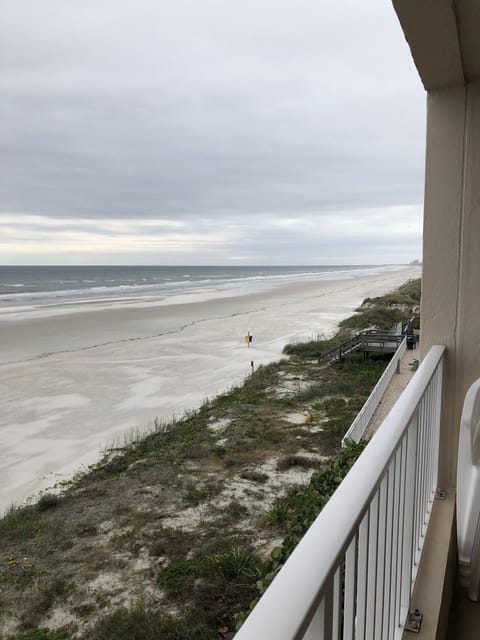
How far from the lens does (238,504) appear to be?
26.6ft

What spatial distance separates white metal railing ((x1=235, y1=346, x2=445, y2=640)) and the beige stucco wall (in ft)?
1.95

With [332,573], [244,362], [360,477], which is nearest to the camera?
[332,573]

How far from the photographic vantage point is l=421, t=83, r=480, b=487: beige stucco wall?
112 inches

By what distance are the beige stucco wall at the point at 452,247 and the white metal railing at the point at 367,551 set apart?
1.95 feet

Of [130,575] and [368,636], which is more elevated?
[368,636]

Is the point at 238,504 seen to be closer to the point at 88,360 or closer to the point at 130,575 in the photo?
the point at 130,575

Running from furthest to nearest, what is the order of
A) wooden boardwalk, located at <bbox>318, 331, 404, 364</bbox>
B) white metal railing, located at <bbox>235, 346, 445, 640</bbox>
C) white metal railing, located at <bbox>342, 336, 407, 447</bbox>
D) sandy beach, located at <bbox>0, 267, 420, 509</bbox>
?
wooden boardwalk, located at <bbox>318, 331, 404, 364</bbox> < sandy beach, located at <bbox>0, 267, 420, 509</bbox> < white metal railing, located at <bbox>342, 336, 407, 447</bbox> < white metal railing, located at <bbox>235, 346, 445, 640</bbox>

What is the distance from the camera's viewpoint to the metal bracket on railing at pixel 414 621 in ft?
6.08

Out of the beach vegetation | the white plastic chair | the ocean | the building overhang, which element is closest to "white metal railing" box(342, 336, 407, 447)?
the white plastic chair

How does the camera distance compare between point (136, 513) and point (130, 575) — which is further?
point (136, 513)

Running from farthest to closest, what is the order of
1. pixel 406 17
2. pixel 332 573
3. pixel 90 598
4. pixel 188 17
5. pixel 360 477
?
pixel 188 17 → pixel 90 598 → pixel 406 17 → pixel 360 477 → pixel 332 573

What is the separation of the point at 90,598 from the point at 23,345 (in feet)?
73.0

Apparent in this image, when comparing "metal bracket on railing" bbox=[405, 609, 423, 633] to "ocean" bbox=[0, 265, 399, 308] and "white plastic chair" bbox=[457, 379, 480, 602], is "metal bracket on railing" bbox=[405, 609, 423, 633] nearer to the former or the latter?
"white plastic chair" bbox=[457, 379, 480, 602]

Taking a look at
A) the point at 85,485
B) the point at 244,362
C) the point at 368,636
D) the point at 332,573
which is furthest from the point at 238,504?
the point at 244,362
